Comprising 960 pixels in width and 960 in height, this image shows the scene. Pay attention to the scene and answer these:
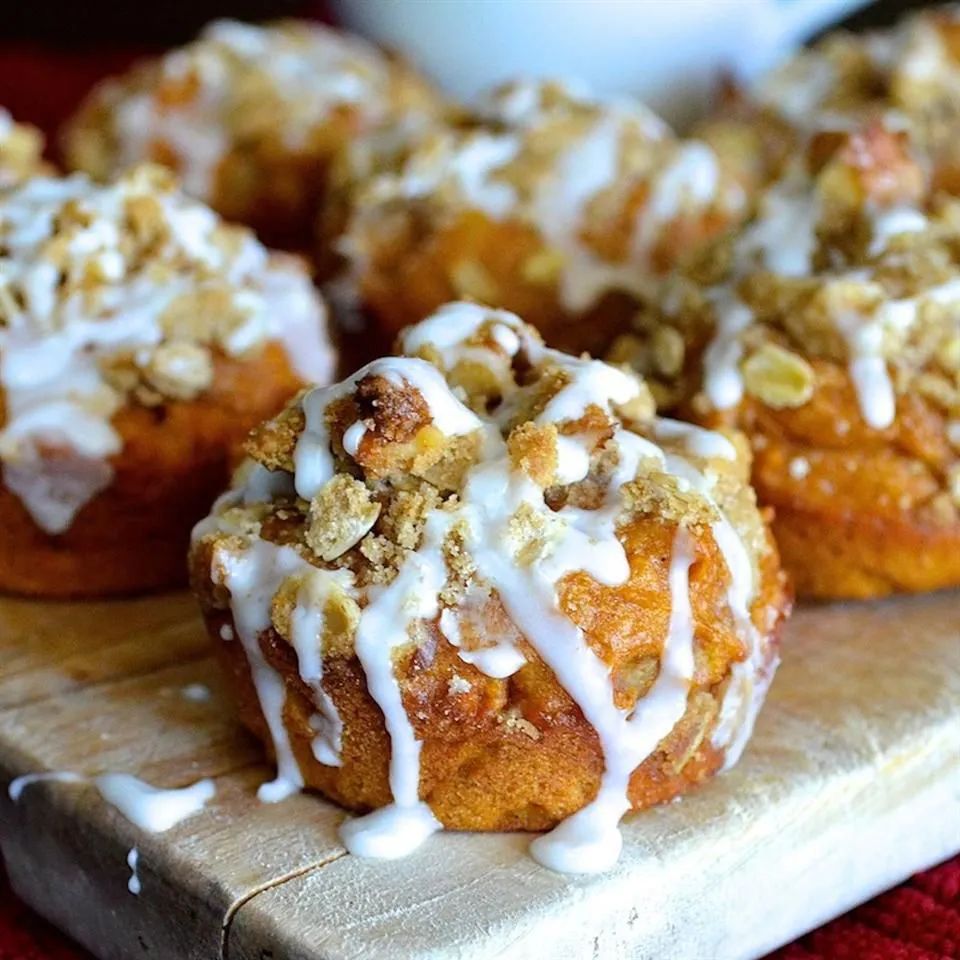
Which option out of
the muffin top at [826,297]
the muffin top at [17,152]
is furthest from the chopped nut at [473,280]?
the muffin top at [17,152]

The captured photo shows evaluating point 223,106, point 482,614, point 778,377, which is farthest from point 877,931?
point 223,106

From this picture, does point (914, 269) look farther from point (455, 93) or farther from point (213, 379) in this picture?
point (455, 93)

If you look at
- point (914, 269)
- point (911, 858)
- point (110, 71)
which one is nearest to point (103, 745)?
point (911, 858)

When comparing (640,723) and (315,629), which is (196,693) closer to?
(315,629)

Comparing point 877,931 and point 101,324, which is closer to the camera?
point 877,931

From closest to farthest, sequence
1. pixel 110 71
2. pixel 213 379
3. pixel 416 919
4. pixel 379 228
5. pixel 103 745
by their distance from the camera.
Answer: pixel 416 919 < pixel 103 745 < pixel 213 379 < pixel 379 228 < pixel 110 71

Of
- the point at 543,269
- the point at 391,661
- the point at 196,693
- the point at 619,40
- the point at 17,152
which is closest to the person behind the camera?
the point at 391,661

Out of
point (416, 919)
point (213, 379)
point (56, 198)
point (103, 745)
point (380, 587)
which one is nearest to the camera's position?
point (416, 919)
